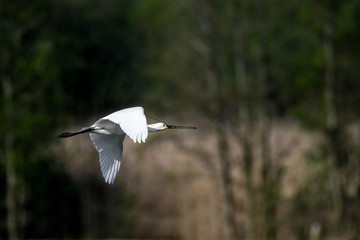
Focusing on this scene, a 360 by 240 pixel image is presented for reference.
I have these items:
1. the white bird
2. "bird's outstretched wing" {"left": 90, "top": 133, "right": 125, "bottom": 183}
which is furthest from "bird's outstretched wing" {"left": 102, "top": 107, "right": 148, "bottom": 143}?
"bird's outstretched wing" {"left": 90, "top": 133, "right": 125, "bottom": 183}

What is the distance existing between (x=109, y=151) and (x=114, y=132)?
34cm

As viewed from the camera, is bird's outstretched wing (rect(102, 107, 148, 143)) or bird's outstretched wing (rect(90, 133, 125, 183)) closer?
bird's outstretched wing (rect(102, 107, 148, 143))

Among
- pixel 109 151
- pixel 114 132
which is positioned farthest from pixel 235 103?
pixel 114 132

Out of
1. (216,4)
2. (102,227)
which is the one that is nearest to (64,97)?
(102,227)

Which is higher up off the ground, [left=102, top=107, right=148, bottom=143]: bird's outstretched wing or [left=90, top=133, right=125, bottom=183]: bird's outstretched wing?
[left=102, top=107, right=148, bottom=143]: bird's outstretched wing

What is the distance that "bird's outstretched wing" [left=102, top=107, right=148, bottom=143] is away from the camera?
4838 mm

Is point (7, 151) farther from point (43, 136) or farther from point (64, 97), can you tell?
point (64, 97)

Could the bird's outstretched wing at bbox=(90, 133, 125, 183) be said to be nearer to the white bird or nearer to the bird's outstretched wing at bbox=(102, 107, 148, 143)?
the white bird

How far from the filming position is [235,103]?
15172mm

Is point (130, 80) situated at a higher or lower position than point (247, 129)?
higher

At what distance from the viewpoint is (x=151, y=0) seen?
17250 millimetres

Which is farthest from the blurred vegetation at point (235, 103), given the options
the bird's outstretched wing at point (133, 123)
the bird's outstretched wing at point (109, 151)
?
the bird's outstretched wing at point (133, 123)

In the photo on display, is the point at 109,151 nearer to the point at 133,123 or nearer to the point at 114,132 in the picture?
the point at 114,132

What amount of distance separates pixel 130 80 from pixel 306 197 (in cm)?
635
